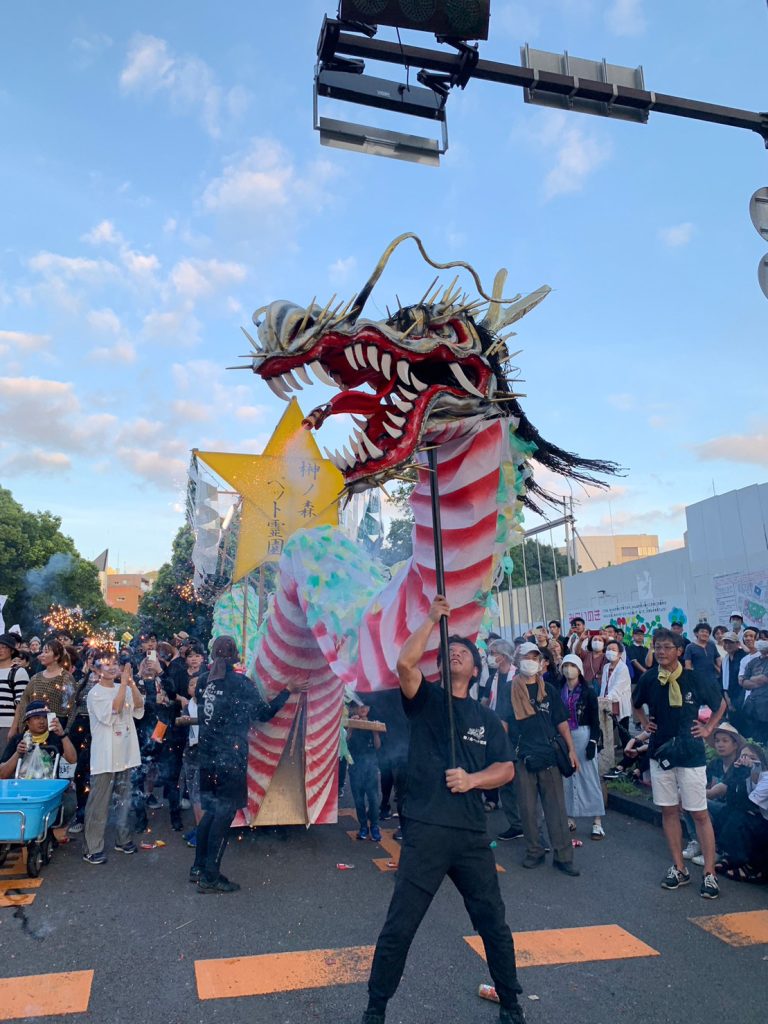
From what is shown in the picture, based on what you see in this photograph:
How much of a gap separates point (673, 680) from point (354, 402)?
9.74 ft

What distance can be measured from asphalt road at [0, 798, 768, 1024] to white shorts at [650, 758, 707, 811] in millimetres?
527

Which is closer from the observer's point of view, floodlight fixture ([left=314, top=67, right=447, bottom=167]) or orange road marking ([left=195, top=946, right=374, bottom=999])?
orange road marking ([left=195, top=946, right=374, bottom=999])

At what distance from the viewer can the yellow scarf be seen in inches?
184

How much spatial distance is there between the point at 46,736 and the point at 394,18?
5.11 m

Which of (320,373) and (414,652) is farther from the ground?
(320,373)

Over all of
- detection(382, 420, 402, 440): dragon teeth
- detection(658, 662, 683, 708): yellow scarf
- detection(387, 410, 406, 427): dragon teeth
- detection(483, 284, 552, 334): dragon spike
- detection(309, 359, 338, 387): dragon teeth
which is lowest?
detection(658, 662, 683, 708): yellow scarf

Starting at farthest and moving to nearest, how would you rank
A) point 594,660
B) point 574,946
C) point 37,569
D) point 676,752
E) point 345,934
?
point 37,569 → point 594,660 → point 676,752 → point 345,934 → point 574,946

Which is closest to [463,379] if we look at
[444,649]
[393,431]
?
[393,431]

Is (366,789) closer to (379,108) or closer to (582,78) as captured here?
(379,108)

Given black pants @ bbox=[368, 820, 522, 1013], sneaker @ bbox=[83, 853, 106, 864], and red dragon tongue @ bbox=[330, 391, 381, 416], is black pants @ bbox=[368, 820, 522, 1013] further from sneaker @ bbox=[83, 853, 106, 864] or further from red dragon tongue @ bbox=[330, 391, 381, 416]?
sneaker @ bbox=[83, 853, 106, 864]

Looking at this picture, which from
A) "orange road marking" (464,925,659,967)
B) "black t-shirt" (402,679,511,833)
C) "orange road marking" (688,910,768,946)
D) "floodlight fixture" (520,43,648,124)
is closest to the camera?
"black t-shirt" (402,679,511,833)

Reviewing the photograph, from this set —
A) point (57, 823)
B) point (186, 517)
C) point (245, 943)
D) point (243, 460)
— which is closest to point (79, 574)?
point (186, 517)

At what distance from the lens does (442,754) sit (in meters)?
2.91

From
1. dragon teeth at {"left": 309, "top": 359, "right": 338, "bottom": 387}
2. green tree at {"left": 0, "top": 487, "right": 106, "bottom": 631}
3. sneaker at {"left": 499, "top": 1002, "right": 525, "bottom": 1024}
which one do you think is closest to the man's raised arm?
dragon teeth at {"left": 309, "top": 359, "right": 338, "bottom": 387}
